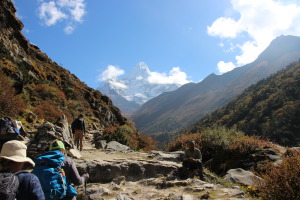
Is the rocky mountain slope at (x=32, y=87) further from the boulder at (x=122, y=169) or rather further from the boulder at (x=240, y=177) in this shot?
the boulder at (x=240, y=177)

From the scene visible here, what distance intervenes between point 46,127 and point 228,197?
5.88 metres

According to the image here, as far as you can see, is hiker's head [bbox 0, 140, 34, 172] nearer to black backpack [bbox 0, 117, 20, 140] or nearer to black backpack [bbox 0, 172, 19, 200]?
black backpack [bbox 0, 172, 19, 200]

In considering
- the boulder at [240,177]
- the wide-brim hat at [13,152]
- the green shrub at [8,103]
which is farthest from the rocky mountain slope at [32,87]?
the wide-brim hat at [13,152]

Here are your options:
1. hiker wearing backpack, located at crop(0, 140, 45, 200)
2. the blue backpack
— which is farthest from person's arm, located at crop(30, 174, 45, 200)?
the blue backpack

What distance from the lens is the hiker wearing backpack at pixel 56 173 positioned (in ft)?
11.2

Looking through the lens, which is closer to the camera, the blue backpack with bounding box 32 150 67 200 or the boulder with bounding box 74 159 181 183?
the blue backpack with bounding box 32 150 67 200

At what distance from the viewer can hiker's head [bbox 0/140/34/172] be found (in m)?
2.56

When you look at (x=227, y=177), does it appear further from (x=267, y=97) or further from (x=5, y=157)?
(x=267, y=97)

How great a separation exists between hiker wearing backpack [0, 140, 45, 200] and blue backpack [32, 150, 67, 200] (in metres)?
0.79

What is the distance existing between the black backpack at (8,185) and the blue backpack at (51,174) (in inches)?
38.5

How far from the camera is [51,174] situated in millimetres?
3457

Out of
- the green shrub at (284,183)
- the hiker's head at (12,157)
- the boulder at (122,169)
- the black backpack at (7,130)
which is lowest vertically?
the green shrub at (284,183)

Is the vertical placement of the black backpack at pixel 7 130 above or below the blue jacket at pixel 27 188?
above

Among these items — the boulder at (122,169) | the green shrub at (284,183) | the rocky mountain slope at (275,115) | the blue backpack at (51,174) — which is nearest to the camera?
the blue backpack at (51,174)
